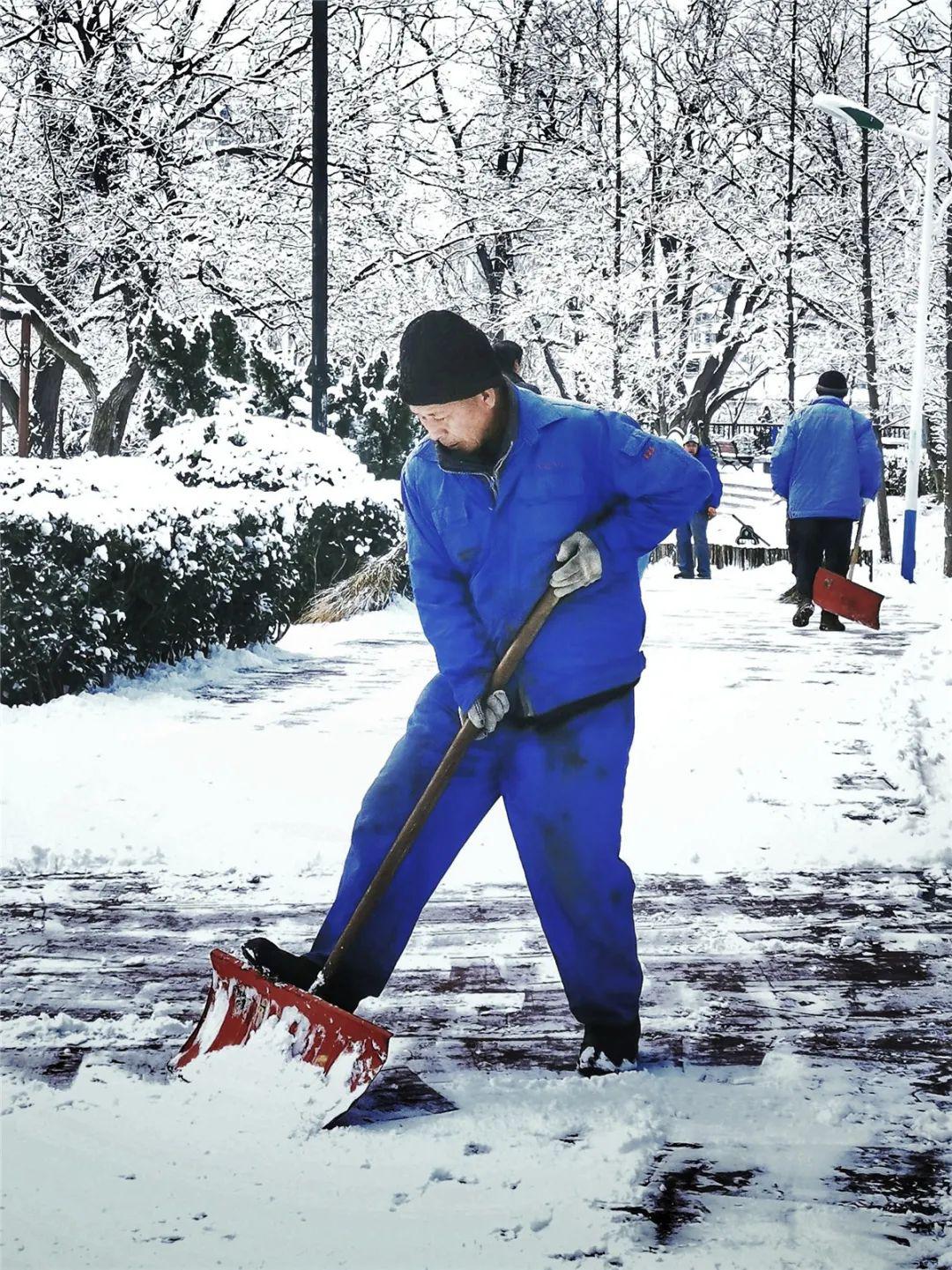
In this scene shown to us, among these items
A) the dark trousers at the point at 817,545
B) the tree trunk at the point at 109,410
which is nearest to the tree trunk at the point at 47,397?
the tree trunk at the point at 109,410

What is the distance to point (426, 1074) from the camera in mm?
3363

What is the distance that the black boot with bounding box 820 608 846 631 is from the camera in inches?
469

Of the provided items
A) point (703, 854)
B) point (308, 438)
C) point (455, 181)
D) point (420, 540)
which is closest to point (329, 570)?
point (308, 438)

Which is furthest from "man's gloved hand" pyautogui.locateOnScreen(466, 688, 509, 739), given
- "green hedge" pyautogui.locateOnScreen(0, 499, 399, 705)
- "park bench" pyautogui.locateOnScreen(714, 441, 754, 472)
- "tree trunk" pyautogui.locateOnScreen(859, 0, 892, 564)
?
"park bench" pyautogui.locateOnScreen(714, 441, 754, 472)

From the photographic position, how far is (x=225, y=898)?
4.77 m

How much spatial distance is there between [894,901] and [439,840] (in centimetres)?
187

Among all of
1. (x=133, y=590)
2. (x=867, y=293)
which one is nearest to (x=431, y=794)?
(x=133, y=590)

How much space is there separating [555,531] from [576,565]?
0.44ft

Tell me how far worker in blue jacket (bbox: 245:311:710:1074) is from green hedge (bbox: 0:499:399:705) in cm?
463

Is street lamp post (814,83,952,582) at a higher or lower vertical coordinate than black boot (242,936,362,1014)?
higher

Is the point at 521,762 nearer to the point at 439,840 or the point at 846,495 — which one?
the point at 439,840

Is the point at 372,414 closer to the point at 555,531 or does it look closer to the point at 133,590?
the point at 133,590

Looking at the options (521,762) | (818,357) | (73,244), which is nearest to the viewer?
(521,762)

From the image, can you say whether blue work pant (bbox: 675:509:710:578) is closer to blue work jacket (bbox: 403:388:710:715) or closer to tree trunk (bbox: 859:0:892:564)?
tree trunk (bbox: 859:0:892:564)
